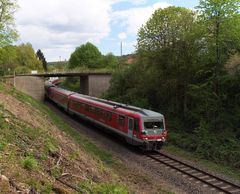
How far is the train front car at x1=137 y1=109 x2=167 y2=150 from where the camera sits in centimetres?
2128

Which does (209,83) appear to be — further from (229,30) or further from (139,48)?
(139,48)

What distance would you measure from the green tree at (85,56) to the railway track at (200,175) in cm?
7297

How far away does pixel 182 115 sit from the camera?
3056cm

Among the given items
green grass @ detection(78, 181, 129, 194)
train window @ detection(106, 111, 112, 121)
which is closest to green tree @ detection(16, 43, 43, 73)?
train window @ detection(106, 111, 112, 121)

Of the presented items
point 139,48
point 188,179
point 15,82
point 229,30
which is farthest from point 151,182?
point 15,82

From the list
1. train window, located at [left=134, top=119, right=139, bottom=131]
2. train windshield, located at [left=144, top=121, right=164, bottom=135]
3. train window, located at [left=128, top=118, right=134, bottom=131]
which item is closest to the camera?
train windshield, located at [left=144, top=121, right=164, bottom=135]

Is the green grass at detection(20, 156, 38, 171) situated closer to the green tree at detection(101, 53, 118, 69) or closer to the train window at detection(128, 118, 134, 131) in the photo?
the train window at detection(128, 118, 134, 131)

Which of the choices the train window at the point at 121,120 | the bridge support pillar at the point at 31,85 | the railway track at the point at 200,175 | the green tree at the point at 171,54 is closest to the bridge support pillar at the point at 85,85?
the bridge support pillar at the point at 31,85

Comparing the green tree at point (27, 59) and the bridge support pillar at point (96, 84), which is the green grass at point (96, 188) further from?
the green tree at point (27, 59)

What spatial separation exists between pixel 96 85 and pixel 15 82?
13434 millimetres

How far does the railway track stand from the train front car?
78 centimetres

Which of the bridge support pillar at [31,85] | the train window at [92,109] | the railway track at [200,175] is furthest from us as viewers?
the bridge support pillar at [31,85]

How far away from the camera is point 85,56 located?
94188 millimetres

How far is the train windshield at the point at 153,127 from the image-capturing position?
A: 21.5 meters
